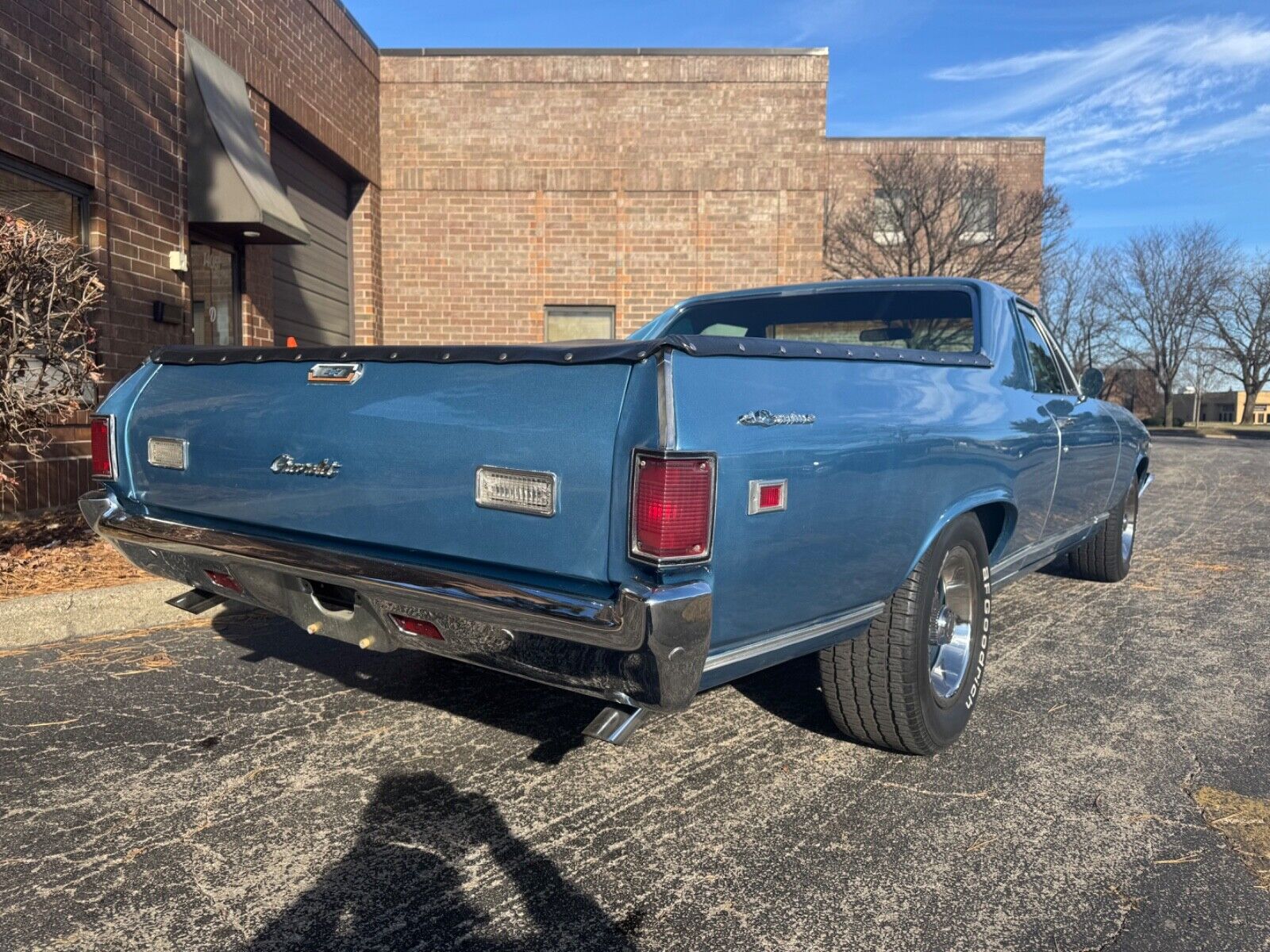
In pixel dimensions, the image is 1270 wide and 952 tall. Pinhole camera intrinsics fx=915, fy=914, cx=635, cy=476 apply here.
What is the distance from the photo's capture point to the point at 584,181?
47.5ft

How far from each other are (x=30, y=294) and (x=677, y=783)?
179 inches

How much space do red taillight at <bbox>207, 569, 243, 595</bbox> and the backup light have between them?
3.76 feet

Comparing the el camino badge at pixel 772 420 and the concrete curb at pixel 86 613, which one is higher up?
the el camino badge at pixel 772 420

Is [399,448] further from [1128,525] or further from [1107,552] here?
[1128,525]

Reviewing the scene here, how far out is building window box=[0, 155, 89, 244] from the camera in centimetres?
671

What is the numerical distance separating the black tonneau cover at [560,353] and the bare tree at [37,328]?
2245 millimetres

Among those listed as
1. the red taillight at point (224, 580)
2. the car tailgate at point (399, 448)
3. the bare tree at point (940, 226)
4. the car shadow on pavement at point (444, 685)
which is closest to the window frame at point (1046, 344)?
the car shadow on pavement at point (444, 685)

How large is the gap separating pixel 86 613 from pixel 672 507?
3.95 meters

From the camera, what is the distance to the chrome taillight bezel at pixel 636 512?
2.17 m

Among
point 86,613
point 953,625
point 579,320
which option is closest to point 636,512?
point 953,625

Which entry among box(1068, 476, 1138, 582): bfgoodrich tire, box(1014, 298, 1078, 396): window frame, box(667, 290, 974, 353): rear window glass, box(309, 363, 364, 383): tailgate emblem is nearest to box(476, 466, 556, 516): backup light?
box(309, 363, 364, 383): tailgate emblem

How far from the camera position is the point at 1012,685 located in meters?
4.10

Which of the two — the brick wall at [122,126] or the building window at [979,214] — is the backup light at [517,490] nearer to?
the brick wall at [122,126]

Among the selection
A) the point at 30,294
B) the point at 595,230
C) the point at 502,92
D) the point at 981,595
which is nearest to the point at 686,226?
the point at 595,230
